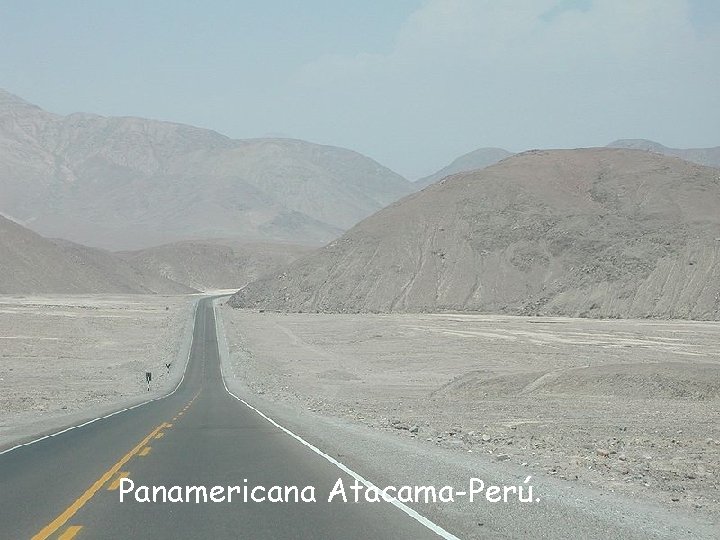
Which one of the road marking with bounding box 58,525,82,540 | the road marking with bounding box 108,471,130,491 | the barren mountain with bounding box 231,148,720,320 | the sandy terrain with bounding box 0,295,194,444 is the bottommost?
the sandy terrain with bounding box 0,295,194,444

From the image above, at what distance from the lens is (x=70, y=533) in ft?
29.7

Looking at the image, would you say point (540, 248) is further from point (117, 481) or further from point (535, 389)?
point (117, 481)

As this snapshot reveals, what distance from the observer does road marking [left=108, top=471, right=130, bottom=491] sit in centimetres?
1189

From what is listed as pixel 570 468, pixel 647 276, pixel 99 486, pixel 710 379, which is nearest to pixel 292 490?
pixel 99 486

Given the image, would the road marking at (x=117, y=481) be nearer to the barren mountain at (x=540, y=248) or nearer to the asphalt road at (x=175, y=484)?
the asphalt road at (x=175, y=484)

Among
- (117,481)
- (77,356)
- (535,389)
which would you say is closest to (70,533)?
(117,481)

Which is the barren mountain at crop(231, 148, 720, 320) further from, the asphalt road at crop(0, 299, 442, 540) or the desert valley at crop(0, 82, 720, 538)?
the asphalt road at crop(0, 299, 442, 540)

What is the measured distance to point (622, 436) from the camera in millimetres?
19828

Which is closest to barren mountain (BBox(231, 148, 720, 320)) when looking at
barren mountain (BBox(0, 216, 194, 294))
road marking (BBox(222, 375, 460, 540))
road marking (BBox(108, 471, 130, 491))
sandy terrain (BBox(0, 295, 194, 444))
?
sandy terrain (BBox(0, 295, 194, 444))

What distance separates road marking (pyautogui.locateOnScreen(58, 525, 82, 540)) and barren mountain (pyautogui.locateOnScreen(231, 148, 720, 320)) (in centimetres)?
8966

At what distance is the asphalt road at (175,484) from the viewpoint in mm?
9352

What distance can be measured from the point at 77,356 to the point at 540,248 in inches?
2576

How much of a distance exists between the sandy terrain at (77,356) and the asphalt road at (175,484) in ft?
14.2

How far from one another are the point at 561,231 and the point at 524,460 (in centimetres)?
10189
